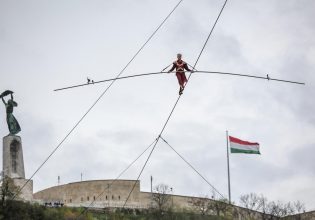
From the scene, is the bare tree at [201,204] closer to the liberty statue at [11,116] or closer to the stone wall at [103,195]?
the stone wall at [103,195]

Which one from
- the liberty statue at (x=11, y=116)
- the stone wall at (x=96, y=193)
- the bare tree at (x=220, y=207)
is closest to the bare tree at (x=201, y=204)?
the bare tree at (x=220, y=207)

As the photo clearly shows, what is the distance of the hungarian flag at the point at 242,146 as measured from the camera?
37.0 m

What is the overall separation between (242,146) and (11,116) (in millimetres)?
15824

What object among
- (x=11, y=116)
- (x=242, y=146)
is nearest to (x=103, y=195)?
(x=11, y=116)

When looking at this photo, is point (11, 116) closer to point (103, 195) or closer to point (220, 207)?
point (103, 195)

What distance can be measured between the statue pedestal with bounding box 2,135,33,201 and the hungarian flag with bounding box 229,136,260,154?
523 inches

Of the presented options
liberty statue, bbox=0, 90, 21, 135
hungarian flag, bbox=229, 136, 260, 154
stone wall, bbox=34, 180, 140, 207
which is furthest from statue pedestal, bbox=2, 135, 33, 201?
stone wall, bbox=34, 180, 140, 207

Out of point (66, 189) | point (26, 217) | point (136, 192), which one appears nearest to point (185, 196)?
point (136, 192)

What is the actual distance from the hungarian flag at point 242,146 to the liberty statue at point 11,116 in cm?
1423

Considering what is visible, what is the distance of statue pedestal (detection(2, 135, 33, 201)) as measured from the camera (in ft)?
141

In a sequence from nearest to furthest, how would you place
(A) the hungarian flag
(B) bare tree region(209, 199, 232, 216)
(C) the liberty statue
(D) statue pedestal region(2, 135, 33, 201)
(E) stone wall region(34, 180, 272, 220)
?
(A) the hungarian flag, (D) statue pedestal region(2, 135, 33, 201), (C) the liberty statue, (E) stone wall region(34, 180, 272, 220), (B) bare tree region(209, 199, 232, 216)

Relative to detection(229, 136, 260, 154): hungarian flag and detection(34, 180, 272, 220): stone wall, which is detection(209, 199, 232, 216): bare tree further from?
detection(229, 136, 260, 154): hungarian flag

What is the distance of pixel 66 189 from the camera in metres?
59.8

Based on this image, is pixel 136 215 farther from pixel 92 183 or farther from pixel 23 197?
pixel 23 197
